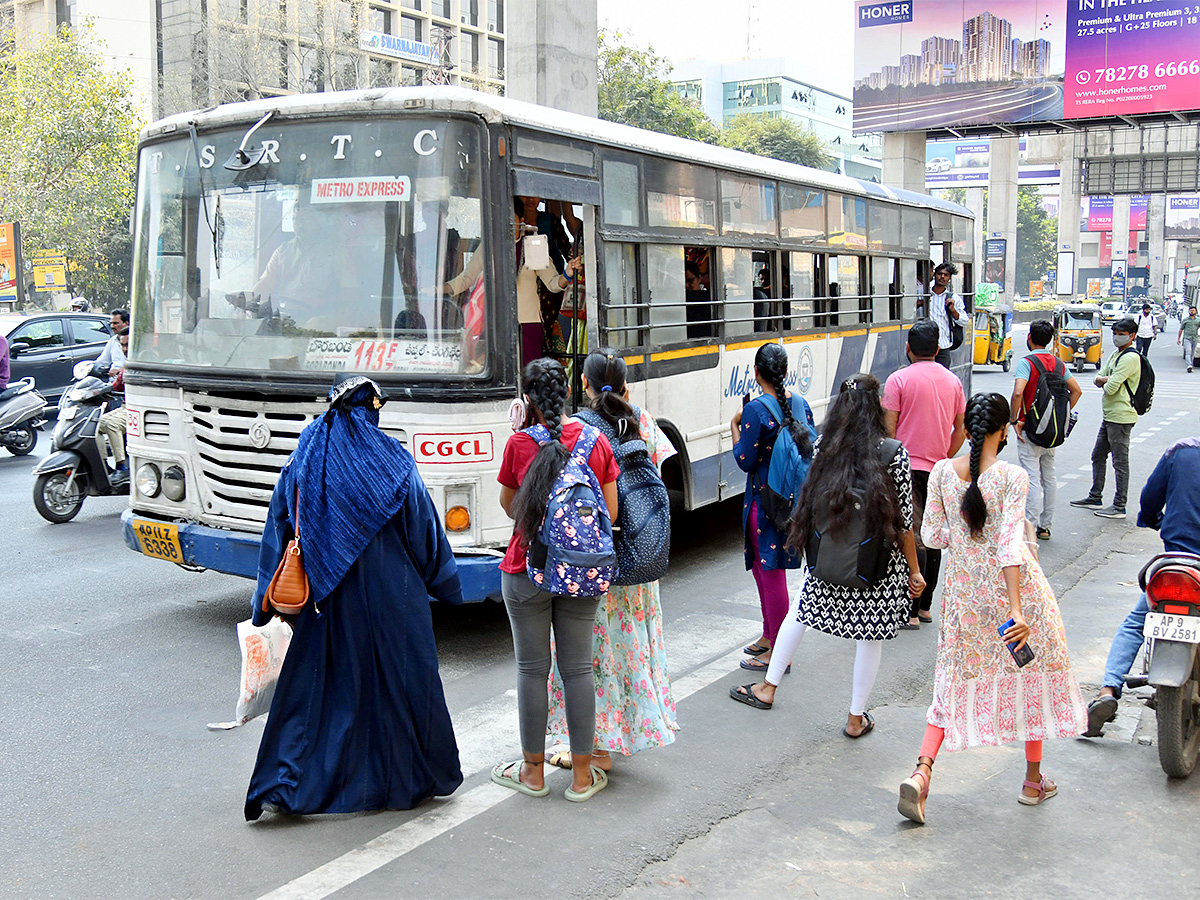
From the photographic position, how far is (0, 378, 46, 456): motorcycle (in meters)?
12.7

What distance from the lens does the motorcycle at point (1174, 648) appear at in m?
4.32

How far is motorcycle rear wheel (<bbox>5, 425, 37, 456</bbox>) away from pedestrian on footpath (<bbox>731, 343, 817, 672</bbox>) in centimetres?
1062

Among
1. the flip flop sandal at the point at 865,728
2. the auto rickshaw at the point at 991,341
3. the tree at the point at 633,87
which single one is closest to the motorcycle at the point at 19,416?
the flip flop sandal at the point at 865,728

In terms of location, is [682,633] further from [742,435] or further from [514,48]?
[514,48]

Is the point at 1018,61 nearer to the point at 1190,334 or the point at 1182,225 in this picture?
the point at 1190,334

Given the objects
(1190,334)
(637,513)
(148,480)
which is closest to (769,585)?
(637,513)

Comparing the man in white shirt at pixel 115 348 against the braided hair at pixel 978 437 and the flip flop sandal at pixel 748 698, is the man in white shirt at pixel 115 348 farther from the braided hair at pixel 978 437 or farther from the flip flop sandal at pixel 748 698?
the braided hair at pixel 978 437

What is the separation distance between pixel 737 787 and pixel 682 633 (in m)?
2.17

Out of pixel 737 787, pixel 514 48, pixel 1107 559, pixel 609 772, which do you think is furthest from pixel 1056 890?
pixel 514 48

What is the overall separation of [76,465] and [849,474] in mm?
7544

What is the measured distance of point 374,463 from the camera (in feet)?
13.3

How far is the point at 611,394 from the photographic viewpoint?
14.6ft

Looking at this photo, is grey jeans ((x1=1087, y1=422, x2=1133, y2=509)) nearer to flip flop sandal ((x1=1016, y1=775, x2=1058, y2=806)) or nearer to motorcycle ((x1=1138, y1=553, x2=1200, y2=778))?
motorcycle ((x1=1138, y1=553, x2=1200, y2=778))

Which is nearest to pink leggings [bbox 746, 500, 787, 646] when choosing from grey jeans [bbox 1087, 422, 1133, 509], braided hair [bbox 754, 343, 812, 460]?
braided hair [bbox 754, 343, 812, 460]
